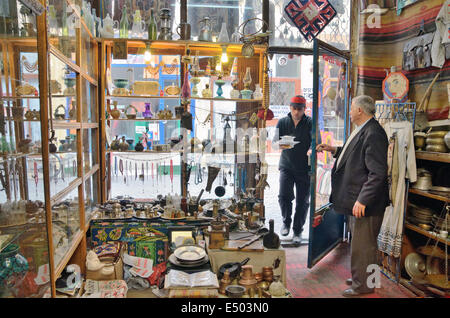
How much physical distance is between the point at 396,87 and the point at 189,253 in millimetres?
2809

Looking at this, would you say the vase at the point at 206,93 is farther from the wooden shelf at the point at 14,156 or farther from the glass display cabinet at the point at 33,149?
the wooden shelf at the point at 14,156

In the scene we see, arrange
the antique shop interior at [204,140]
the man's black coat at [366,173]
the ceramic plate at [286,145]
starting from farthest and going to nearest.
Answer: the ceramic plate at [286,145] < the man's black coat at [366,173] < the antique shop interior at [204,140]

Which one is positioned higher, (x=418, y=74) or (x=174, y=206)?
(x=418, y=74)

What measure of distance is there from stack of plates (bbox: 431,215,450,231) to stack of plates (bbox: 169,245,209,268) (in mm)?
2144

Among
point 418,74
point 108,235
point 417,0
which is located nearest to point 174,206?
point 108,235

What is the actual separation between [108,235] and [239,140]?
1749 mm

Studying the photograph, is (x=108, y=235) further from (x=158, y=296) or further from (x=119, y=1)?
(x=119, y=1)

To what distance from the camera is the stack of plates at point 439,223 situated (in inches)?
124

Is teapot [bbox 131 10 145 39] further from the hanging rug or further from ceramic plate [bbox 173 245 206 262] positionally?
ceramic plate [bbox 173 245 206 262]

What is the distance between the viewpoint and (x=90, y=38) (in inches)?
130

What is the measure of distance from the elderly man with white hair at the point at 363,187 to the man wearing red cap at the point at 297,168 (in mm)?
1142

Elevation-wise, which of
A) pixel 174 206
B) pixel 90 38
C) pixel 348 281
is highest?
pixel 90 38

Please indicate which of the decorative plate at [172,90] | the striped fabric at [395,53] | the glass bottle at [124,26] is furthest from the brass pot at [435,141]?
the glass bottle at [124,26]
